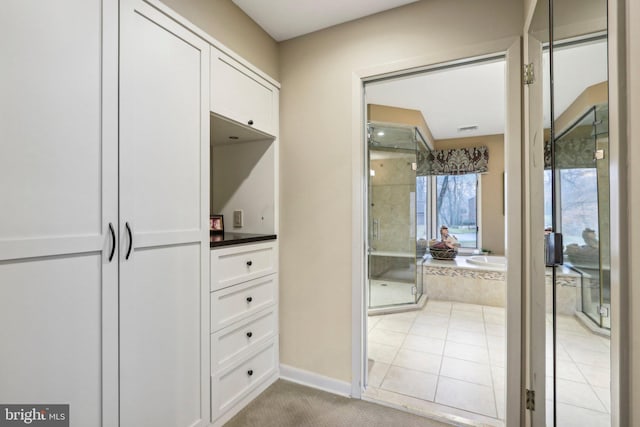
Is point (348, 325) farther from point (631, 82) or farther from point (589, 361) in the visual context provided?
point (631, 82)

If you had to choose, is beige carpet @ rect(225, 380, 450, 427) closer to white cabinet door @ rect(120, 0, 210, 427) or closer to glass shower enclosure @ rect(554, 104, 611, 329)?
white cabinet door @ rect(120, 0, 210, 427)

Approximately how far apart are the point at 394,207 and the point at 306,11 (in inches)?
102

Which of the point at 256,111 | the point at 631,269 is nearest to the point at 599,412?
the point at 631,269

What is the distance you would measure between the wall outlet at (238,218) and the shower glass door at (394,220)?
6.52 feet

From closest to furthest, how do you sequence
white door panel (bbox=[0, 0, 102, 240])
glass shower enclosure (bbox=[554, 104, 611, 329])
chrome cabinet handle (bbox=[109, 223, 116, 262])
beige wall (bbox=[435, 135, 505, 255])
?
glass shower enclosure (bbox=[554, 104, 611, 329]), white door panel (bbox=[0, 0, 102, 240]), chrome cabinet handle (bbox=[109, 223, 116, 262]), beige wall (bbox=[435, 135, 505, 255])

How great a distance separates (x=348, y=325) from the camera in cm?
209

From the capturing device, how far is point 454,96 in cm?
363

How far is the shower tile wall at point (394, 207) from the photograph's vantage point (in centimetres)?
397

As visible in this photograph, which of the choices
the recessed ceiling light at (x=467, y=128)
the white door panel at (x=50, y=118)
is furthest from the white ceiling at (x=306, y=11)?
the recessed ceiling light at (x=467, y=128)

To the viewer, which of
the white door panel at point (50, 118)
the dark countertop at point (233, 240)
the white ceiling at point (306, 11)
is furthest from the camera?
the white ceiling at point (306, 11)

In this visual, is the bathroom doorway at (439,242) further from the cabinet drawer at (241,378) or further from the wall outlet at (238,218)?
the wall outlet at (238,218)

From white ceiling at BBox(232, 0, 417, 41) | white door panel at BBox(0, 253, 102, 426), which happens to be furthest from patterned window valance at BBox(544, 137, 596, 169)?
white door panel at BBox(0, 253, 102, 426)

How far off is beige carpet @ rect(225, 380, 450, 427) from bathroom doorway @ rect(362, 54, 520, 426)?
114mm

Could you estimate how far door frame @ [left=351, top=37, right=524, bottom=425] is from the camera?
165 cm
